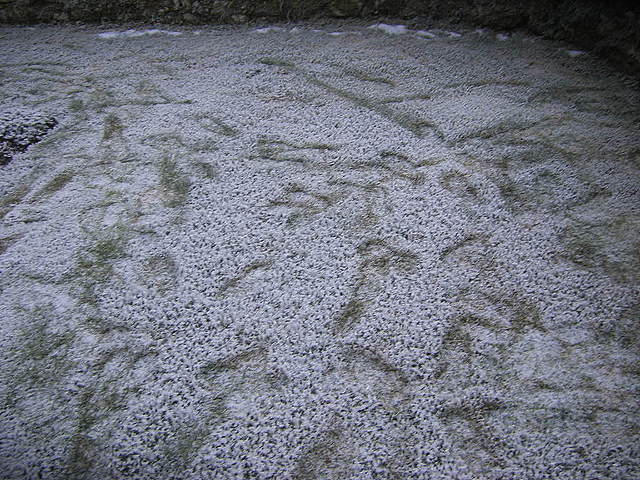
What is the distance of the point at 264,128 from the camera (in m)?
1.17

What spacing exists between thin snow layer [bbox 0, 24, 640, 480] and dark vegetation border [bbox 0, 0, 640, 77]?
0.68 ft

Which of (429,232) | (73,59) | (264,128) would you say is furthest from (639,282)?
(73,59)

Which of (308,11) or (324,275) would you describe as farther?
(308,11)

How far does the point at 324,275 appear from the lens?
0.83 meters

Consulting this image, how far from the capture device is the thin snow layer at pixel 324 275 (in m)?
0.62

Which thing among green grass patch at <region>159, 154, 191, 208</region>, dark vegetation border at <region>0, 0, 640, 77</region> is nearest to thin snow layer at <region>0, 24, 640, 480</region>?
green grass patch at <region>159, 154, 191, 208</region>

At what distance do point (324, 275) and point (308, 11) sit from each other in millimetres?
1186

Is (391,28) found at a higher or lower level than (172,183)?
higher

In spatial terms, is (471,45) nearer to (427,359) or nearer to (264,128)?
(264,128)

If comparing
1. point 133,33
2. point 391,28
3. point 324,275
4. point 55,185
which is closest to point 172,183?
point 55,185

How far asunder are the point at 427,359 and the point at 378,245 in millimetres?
247

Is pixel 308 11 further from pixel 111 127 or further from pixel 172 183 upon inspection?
pixel 172 183

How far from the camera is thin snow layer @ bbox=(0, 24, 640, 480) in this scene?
62 cm

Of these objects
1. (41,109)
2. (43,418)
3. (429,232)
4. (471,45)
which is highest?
(471,45)
